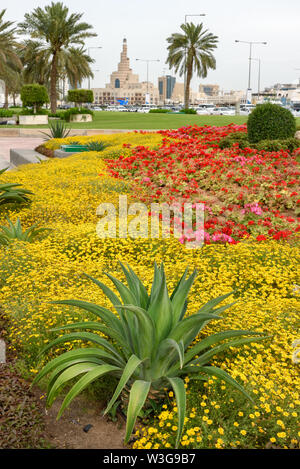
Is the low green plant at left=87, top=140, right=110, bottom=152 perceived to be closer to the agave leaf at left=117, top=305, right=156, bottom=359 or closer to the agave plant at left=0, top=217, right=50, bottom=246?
the agave plant at left=0, top=217, right=50, bottom=246

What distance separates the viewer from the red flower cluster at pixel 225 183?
22.9 ft

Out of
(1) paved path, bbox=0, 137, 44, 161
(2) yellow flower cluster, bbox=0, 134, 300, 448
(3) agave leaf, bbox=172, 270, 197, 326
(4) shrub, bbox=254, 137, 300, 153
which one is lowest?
(2) yellow flower cluster, bbox=0, 134, 300, 448

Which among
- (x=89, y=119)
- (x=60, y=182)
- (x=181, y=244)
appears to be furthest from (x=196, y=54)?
(x=181, y=244)

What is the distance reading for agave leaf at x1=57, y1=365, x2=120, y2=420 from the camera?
8.45 ft

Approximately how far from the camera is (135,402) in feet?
8.44

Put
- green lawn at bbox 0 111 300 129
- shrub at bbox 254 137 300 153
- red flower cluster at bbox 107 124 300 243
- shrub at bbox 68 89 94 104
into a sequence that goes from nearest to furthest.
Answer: red flower cluster at bbox 107 124 300 243, shrub at bbox 254 137 300 153, green lawn at bbox 0 111 300 129, shrub at bbox 68 89 94 104

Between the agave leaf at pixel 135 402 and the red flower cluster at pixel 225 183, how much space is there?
3.75 m

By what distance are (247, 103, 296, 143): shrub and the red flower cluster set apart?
1.04 m

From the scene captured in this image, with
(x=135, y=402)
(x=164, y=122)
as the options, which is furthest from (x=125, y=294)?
(x=164, y=122)

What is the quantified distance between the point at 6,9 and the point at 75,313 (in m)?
35.1

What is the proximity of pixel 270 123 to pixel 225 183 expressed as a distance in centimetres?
340

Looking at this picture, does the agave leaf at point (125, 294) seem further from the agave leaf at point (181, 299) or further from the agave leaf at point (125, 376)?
the agave leaf at point (125, 376)

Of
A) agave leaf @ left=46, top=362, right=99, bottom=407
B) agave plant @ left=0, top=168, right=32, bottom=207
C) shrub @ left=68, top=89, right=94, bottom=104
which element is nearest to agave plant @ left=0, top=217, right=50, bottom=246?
agave plant @ left=0, top=168, right=32, bottom=207

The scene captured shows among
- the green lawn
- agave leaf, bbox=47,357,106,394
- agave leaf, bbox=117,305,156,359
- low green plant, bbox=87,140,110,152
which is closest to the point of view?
agave leaf, bbox=117,305,156,359
